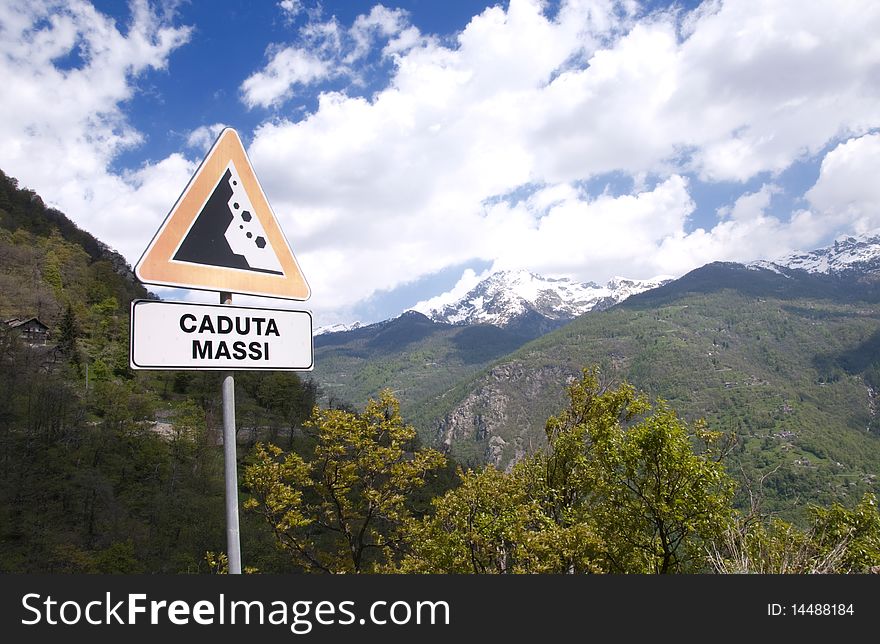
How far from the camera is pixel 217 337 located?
9.93ft

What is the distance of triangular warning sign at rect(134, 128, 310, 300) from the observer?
3.07 meters

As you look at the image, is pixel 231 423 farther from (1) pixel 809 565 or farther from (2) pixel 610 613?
(1) pixel 809 565

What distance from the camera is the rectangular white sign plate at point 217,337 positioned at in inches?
109

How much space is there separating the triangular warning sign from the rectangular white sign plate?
0.23m

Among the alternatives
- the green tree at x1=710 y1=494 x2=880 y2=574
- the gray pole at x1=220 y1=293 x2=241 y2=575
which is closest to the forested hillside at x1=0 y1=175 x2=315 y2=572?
the green tree at x1=710 y1=494 x2=880 y2=574

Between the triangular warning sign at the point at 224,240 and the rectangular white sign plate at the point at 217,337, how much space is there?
0.23 metres

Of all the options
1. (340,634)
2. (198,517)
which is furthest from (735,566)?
(198,517)

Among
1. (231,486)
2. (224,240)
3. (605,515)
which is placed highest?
(224,240)

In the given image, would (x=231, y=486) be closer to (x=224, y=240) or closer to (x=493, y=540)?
(x=224, y=240)

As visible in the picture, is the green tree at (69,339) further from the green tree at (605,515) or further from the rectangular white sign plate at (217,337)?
the rectangular white sign plate at (217,337)

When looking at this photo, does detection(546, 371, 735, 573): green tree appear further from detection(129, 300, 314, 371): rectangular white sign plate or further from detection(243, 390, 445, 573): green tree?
detection(129, 300, 314, 371): rectangular white sign plate

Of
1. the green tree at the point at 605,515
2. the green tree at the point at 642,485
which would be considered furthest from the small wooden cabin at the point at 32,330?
the green tree at the point at 642,485

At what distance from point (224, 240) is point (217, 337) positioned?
0.70 meters

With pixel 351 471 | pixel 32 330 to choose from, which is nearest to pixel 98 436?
pixel 32 330
